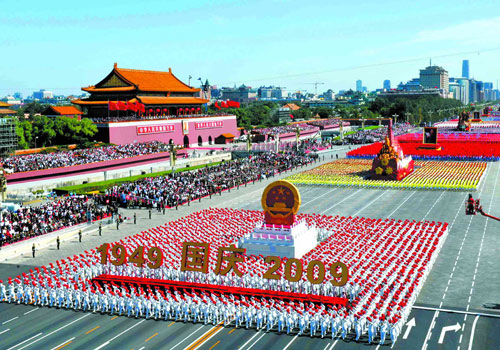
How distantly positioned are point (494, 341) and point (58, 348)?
15823mm

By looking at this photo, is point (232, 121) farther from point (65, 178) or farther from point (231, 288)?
point (231, 288)

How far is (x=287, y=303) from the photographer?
24.3 meters

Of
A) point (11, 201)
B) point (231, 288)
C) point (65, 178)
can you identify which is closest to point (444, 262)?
point (231, 288)

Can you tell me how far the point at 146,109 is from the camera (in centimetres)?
8669

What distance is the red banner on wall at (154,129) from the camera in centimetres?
8294

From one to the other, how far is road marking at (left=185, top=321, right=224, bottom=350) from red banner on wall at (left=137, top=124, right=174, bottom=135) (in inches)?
2456

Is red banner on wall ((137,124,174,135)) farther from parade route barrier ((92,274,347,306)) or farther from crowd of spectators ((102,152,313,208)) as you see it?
parade route barrier ((92,274,347,306))

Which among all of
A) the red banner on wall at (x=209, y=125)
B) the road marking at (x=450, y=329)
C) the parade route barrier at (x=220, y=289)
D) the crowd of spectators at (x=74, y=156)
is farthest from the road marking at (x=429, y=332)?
the red banner on wall at (x=209, y=125)

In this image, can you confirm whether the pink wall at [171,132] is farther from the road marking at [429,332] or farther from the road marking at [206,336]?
the road marking at [429,332]

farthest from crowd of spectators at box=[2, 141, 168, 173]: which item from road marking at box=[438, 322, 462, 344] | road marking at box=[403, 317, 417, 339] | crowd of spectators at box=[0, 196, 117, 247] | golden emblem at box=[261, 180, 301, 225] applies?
road marking at box=[438, 322, 462, 344]

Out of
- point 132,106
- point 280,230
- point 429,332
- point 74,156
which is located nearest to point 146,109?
point 132,106

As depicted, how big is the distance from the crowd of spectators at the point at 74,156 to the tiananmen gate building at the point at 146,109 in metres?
3.90

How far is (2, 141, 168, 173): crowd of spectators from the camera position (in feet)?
187

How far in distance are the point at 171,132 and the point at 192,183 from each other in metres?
35.6
